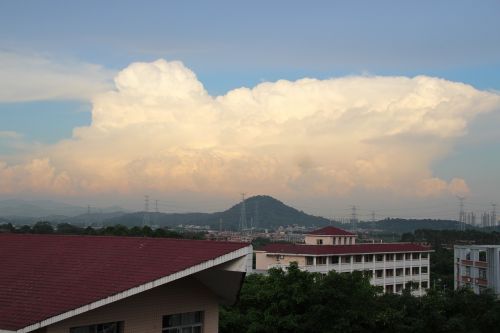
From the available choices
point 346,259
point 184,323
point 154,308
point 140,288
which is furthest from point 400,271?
point 140,288

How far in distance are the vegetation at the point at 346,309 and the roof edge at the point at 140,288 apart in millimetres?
8410

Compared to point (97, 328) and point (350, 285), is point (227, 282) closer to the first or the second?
point (97, 328)

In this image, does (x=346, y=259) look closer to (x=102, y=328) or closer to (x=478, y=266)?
(x=478, y=266)

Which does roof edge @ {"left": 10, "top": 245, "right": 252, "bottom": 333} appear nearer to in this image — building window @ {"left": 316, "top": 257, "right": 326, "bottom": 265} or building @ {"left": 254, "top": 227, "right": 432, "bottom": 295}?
building @ {"left": 254, "top": 227, "right": 432, "bottom": 295}

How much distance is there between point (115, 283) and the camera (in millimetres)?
8078

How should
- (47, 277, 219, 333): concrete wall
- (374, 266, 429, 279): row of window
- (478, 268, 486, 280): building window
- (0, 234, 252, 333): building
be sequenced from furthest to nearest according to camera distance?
1. (374, 266, 429, 279): row of window
2. (478, 268, 486, 280): building window
3. (47, 277, 219, 333): concrete wall
4. (0, 234, 252, 333): building

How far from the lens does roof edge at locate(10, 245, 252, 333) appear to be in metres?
7.16

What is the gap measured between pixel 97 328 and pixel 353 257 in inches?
1991

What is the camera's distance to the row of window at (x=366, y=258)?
2117 inches

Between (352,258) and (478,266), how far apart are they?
1183 cm

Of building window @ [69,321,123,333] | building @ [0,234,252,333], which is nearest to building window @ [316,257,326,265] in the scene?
building @ [0,234,252,333]

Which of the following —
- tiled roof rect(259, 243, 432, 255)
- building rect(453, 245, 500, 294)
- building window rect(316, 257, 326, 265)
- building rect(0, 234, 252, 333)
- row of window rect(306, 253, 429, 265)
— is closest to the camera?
building rect(0, 234, 252, 333)

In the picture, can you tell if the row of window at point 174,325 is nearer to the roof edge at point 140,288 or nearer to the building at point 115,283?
the building at point 115,283

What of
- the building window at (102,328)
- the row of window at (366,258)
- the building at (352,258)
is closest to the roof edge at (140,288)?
the building window at (102,328)
